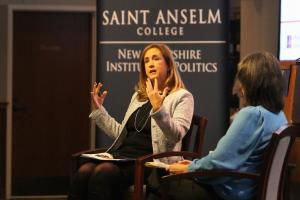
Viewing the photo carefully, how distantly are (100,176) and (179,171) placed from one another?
19.8 inches

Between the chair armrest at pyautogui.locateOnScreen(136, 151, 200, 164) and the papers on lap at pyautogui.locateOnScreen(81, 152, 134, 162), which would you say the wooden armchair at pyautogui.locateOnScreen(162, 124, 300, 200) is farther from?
the papers on lap at pyautogui.locateOnScreen(81, 152, 134, 162)

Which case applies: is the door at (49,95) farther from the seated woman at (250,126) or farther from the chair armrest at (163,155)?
the seated woman at (250,126)

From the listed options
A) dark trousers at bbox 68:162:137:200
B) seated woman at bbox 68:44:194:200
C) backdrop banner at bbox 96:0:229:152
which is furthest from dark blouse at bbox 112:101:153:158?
backdrop banner at bbox 96:0:229:152

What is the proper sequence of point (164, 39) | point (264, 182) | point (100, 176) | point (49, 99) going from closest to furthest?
point (264, 182) < point (100, 176) < point (164, 39) < point (49, 99)

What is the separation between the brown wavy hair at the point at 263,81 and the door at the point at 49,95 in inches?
130

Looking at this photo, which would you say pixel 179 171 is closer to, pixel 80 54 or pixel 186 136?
pixel 186 136

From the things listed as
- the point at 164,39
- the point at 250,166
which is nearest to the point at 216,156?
the point at 250,166

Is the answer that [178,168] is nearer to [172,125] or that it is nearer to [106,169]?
[172,125]

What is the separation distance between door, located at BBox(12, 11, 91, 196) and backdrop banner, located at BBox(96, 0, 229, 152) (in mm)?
1867

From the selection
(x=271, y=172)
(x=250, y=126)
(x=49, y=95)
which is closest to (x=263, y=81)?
(x=250, y=126)

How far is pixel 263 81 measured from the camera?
2270mm

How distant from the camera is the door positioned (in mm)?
5352

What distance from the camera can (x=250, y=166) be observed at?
2.34m

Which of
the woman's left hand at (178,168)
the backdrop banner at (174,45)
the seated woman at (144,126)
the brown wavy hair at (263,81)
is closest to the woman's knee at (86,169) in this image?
the seated woman at (144,126)
